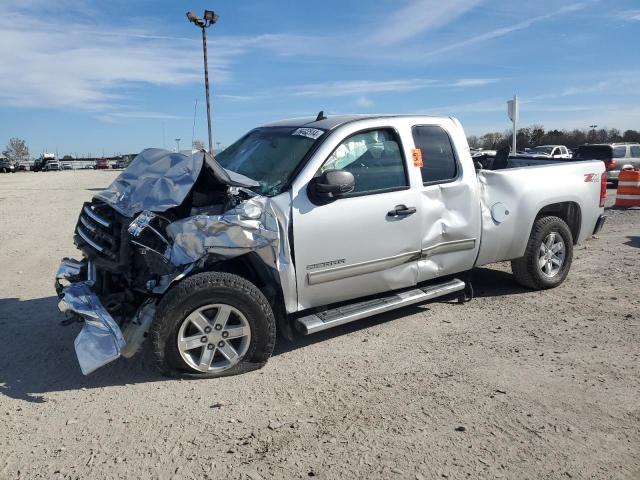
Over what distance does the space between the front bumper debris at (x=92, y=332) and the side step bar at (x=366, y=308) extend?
1379mm

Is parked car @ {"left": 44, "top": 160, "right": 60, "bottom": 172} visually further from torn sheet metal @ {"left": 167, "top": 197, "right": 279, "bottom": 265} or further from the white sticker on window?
torn sheet metal @ {"left": 167, "top": 197, "right": 279, "bottom": 265}

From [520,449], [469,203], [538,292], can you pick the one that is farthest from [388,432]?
[538,292]

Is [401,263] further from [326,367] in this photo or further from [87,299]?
[87,299]

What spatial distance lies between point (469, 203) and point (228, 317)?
2574 millimetres

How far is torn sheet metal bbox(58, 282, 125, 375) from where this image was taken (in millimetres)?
3545

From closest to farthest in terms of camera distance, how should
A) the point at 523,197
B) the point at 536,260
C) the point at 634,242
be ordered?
the point at 523,197 → the point at 536,260 → the point at 634,242

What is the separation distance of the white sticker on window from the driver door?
23 centimetres

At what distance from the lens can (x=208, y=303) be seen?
3.79 m

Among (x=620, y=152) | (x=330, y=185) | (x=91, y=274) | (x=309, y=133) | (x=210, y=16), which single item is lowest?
(x=620, y=152)

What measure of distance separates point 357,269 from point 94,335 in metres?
2.04

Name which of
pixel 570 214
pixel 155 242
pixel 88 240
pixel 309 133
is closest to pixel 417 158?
pixel 309 133

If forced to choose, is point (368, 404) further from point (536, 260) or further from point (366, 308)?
point (536, 260)

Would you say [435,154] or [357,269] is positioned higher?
[435,154]

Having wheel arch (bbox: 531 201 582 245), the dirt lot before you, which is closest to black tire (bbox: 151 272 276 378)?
the dirt lot
